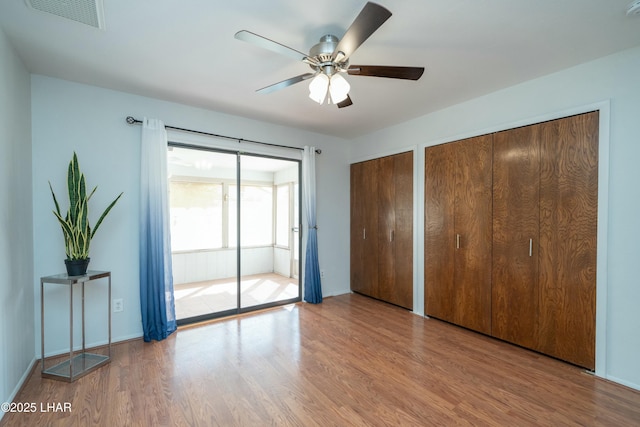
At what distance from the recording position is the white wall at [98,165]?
2607mm

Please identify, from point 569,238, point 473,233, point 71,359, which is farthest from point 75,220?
point 569,238

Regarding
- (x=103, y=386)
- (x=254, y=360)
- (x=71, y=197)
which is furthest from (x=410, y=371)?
(x=71, y=197)

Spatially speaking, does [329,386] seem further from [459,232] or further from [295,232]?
[295,232]

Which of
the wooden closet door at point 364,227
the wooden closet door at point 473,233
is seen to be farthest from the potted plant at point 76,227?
the wooden closet door at point 473,233

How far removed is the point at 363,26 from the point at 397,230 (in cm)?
294

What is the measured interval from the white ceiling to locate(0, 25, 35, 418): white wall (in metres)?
0.30

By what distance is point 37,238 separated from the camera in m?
2.57

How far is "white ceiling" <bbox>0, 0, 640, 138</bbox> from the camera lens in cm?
176

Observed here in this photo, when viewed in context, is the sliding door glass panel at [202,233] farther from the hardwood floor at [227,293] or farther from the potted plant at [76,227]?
the potted plant at [76,227]

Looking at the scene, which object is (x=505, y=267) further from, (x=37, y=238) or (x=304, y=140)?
(x=37, y=238)

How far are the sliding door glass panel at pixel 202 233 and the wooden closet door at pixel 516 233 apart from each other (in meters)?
3.13

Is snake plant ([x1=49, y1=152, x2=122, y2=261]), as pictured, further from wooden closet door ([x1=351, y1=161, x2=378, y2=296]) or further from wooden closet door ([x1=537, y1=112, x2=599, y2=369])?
wooden closet door ([x1=537, y1=112, x2=599, y2=369])

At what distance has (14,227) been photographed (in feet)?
6.98

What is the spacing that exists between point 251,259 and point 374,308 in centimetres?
242
